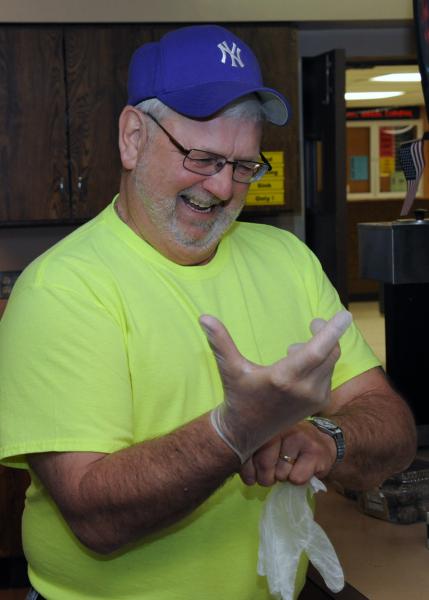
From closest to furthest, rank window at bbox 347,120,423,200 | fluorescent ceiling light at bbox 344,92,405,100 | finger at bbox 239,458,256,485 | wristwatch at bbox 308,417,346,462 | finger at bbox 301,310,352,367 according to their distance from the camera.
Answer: finger at bbox 301,310,352,367 < finger at bbox 239,458,256,485 < wristwatch at bbox 308,417,346,462 < fluorescent ceiling light at bbox 344,92,405,100 < window at bbox 347,120,423,200

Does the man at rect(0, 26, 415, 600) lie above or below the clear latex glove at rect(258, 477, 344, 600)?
above

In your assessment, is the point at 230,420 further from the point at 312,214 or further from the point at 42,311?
the point at 312,214

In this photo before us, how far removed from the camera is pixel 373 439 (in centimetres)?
141

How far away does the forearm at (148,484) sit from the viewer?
1119 millimetres

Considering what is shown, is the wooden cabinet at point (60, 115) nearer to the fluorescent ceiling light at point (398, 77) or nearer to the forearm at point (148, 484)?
the forearm at point (148, 484)

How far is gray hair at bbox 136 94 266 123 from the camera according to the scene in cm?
139

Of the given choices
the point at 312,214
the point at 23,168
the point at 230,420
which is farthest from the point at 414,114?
the point at 230,420

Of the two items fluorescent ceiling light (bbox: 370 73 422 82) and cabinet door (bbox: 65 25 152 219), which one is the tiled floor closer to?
fluorescent ceiling light (bbox: 370 73 422 82)

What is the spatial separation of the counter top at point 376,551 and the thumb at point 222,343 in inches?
31.3

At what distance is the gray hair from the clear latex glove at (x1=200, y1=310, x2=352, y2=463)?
18.6 inches

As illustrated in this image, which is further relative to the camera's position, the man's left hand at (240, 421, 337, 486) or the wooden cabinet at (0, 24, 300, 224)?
the wooden cabinet at (0, 24, 300, 224)

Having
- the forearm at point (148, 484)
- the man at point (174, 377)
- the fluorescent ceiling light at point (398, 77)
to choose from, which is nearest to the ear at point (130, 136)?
the man at point (174, 377)

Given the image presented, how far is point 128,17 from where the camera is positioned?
386cm

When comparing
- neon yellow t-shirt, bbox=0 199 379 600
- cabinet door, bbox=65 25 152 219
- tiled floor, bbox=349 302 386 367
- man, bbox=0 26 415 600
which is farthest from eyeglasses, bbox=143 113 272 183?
tiled floor, bbox=349 302 386 367
